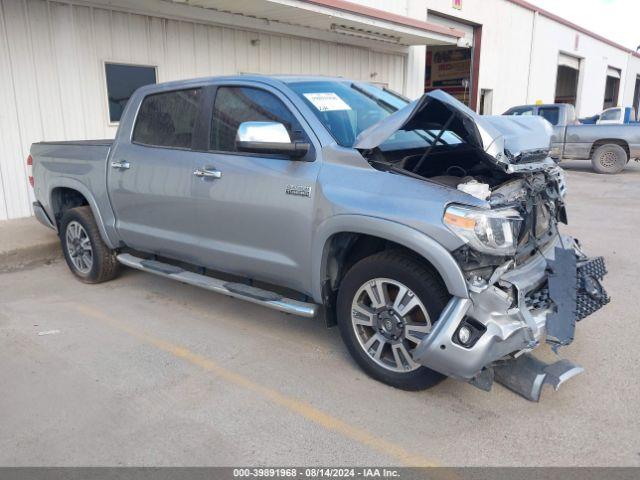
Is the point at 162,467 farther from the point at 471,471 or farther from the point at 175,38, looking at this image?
the point at 175,38

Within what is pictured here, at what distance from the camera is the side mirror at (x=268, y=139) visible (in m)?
3.57

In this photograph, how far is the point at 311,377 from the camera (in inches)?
148

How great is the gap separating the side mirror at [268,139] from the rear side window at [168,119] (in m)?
1.07

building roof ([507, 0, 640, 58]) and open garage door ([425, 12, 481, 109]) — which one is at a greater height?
building roof ([507, 0, 640, 58])

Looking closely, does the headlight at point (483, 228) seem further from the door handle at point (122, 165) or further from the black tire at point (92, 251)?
the black tire at point (92, 251)

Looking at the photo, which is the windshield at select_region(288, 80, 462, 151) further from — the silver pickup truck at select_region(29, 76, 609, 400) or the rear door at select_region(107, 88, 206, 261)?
the rear door at select_region(107, 88, 206, 261)

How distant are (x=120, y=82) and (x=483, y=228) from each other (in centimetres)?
768

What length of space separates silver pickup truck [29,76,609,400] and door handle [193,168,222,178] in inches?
0.5

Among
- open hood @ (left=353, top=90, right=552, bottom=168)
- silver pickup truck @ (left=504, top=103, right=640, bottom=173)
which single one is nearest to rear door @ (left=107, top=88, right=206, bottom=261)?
open hood @ (left=353, top=90, right=552, bottom=168)

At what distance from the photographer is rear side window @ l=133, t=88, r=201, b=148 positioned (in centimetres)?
455

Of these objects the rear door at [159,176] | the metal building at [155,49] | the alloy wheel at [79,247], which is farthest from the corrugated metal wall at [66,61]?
the rear door at [159,176]

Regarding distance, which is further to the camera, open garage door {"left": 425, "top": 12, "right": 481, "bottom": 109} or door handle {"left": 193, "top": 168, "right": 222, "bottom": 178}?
open garage door {"left": 425, "top": 12, "right": 481, "bottom": 109}

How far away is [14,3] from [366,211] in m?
6.81

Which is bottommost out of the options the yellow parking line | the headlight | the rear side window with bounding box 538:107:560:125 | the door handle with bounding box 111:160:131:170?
the yellow parking line
